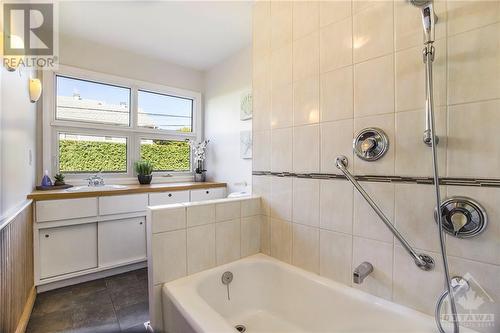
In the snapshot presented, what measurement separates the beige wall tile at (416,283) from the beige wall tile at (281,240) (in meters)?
0.62

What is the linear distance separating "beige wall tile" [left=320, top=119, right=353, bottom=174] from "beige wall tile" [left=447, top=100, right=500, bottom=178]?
1.37ft

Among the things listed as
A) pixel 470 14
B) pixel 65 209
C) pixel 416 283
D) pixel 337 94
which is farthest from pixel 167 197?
pixel 470 14

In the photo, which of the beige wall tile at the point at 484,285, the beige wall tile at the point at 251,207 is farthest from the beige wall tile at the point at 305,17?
the beige wall tile at the point at 484,285

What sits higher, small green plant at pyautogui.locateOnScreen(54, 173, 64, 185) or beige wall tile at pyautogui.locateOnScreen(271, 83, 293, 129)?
beige wall tile at pyautogui.locateOnScreen(271, 83, 293, 129)

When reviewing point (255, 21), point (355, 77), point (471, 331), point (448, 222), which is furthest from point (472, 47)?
point (255, 21)

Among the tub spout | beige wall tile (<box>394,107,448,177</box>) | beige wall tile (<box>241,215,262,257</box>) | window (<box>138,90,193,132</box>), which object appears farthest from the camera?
window (<box>138,90,193,132</box>)

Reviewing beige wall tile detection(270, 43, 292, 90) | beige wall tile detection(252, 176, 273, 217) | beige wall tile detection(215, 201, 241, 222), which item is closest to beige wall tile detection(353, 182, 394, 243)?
beige wall tile detection(252, 176, 273, 217)

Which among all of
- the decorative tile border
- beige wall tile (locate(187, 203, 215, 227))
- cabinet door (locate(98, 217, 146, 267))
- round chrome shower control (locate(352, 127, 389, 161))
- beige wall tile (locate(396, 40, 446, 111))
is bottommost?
cabinet door (locate(98, 217, 146, 267))

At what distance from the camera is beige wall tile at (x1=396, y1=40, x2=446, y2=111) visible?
1.00m

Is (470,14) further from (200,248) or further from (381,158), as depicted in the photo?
(200,248)

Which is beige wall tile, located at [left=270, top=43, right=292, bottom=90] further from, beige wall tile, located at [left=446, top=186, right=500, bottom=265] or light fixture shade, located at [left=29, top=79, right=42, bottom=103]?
light fixture shade, located at [left=29, top=79, right=42, bottom=103]

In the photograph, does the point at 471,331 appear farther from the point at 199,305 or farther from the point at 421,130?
the point at 199,305

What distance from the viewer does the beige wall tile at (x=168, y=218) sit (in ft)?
4.29

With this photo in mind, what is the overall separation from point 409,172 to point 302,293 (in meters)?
0.89
